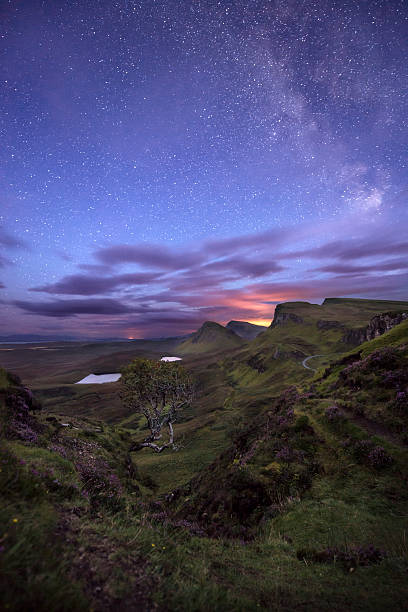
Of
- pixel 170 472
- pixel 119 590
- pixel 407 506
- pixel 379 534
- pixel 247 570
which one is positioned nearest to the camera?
pixel 119 590

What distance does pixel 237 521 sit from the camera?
1089 cm

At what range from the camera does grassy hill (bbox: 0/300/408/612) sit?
378 centimetres

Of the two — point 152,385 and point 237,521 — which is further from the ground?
point 237,521

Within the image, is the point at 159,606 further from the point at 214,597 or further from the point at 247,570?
the point at 247,570

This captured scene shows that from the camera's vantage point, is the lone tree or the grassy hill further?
the lone tree

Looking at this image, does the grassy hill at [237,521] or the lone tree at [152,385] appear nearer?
the grassy hill at [237,521]

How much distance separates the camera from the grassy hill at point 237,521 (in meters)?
3.78

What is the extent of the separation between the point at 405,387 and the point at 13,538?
2018 centimetres

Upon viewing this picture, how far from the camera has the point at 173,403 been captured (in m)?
46.6

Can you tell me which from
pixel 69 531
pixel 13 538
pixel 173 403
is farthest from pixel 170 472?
pixel 13 538

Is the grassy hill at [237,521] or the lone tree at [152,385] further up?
the grassy hill at [237,521]

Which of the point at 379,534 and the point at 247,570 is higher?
the point at 247,570

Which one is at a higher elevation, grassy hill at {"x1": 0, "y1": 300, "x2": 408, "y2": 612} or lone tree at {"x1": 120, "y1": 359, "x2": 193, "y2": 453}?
grassy hill at {"x1": 0, "y1": 300, "x2": 408, "y2": 612}

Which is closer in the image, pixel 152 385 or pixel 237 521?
pixel 237 521
